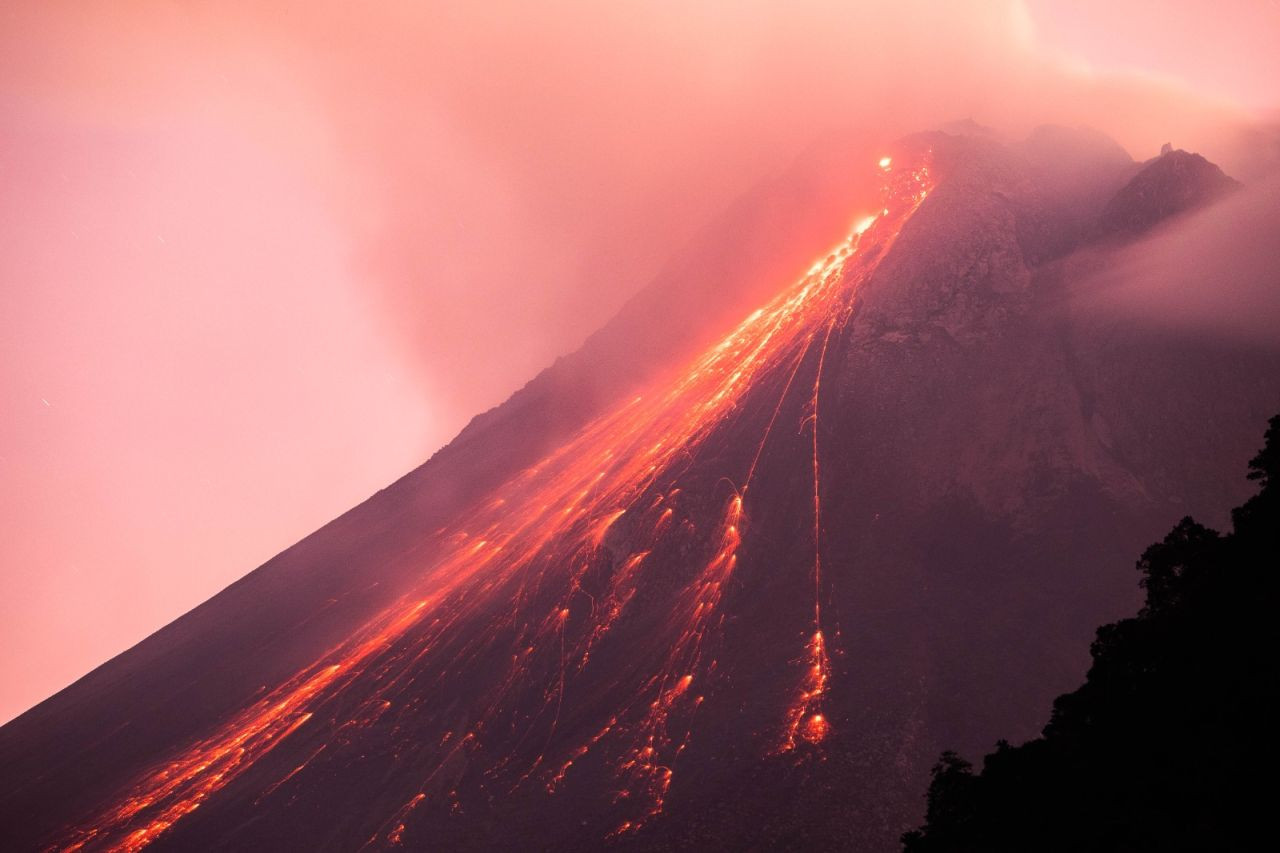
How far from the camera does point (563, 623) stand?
188 feet

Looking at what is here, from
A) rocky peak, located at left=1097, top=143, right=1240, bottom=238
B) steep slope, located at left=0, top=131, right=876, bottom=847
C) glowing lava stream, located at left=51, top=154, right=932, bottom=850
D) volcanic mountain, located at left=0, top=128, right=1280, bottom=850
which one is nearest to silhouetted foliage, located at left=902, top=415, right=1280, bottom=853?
volcanic mountain, located at left=0, top=128, right=1280, bottom=850

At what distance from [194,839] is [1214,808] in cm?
5349

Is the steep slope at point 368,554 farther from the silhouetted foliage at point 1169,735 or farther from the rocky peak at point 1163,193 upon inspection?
the silhouetted foliage at point 1169,735

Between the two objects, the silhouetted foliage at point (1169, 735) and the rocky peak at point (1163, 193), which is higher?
the rocky peak at point (1163, 193)

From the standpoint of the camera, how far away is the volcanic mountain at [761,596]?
41.4m

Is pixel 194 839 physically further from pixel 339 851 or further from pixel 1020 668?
pixel 1020 668

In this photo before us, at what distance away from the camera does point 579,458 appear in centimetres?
8188

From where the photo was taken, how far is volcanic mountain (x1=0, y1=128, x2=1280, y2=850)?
41.4m

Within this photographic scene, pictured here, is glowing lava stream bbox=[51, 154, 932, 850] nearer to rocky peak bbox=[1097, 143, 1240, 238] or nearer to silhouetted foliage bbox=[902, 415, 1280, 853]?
rocky peak bbox=[1097, 143, 1240, 238]

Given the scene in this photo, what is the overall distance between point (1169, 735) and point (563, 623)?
44.9 m

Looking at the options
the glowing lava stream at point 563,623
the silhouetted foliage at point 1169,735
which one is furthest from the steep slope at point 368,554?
the silhouetted foliage at point 1169,735

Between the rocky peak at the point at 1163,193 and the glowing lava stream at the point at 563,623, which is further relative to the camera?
the rocky peak at the point at 1163,193

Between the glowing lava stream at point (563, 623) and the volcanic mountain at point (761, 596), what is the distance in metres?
0.25

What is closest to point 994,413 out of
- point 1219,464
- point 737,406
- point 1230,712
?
point 1219,464
